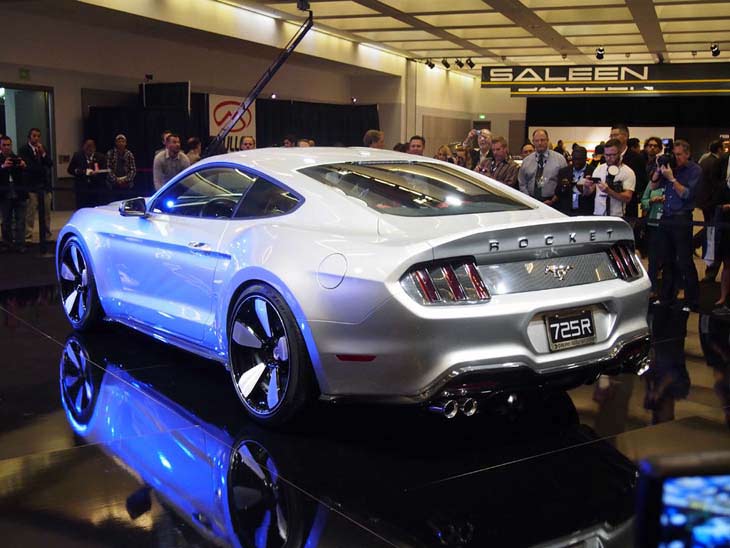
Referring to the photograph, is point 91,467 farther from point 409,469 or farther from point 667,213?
point 667,213

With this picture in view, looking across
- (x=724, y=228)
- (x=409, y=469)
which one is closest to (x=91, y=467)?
(x=409, y=469)

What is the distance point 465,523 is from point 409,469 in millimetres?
569

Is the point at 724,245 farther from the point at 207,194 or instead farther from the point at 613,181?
the point at 207,194

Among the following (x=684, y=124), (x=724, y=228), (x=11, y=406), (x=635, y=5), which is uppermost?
(x=635, y=5)

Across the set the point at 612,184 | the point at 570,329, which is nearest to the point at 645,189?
the point at 612,184

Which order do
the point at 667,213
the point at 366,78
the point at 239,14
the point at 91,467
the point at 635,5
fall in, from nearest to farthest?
the point at 91,467, the point at 667,213, the point at 635,5, the point at 239,14, the point at 366,78

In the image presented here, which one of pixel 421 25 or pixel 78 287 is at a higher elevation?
pixel 421 25

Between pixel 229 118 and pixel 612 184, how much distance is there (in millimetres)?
12522

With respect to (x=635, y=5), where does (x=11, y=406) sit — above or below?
below

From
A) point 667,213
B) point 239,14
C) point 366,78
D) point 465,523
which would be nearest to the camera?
point 465,523

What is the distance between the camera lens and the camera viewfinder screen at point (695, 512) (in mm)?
888

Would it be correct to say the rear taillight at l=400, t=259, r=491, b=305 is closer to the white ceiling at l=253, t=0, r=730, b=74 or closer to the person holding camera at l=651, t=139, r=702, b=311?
the person holding camera at l=651, t=139, r=702, b=311

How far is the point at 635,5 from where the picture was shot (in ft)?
50.6

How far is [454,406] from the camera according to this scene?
11.2ft
